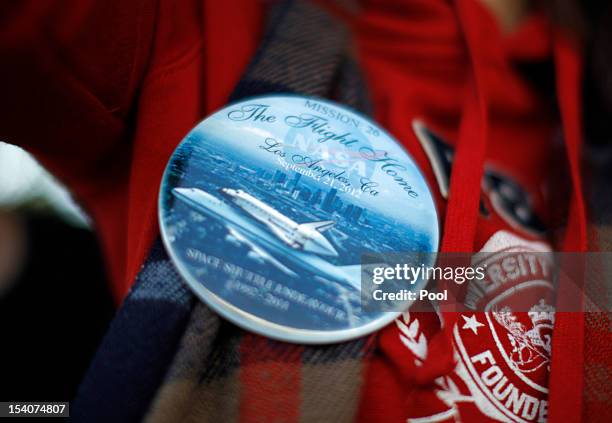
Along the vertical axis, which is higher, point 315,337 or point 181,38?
point 181,38

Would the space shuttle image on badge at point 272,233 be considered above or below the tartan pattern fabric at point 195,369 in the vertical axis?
above

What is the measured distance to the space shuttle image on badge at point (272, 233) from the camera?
12.1 inches

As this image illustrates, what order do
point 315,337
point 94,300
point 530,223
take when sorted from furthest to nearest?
point 94,300
point 530,223
point 315,337

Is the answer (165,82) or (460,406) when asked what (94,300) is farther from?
(460,406)

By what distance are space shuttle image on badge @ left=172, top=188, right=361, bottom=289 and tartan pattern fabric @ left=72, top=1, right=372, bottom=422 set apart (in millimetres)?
41

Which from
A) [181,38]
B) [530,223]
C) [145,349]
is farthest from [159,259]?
[530,223]

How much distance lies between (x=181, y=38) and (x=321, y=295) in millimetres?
231

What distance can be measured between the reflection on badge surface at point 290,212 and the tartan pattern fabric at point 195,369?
0.6 inches

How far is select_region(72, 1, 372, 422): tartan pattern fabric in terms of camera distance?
0.98 ft

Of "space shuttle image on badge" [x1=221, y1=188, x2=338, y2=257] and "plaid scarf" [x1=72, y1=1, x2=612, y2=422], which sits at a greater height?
"space shuttle image on badge" [x1=221, y1=188, x2=338, y2=257]

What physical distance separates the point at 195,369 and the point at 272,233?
0.32 feet

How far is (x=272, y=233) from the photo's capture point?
12.3 inches

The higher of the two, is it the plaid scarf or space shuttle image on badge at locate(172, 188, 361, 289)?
space shuttle image on badge at locate(172, 188, 361, 289)

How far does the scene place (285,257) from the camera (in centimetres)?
31
